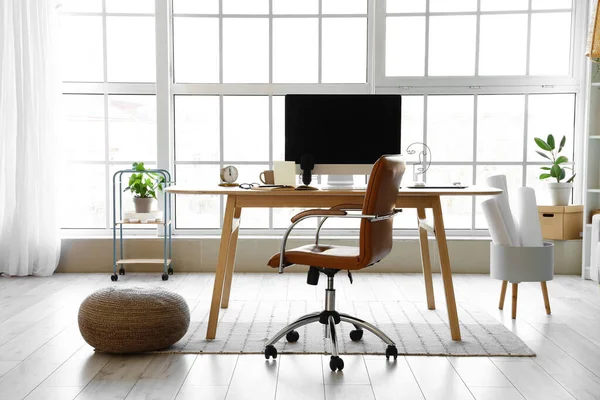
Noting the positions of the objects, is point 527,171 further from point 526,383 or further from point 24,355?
point 24,355

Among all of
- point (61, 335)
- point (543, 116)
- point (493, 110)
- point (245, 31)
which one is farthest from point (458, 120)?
point (61, 335)

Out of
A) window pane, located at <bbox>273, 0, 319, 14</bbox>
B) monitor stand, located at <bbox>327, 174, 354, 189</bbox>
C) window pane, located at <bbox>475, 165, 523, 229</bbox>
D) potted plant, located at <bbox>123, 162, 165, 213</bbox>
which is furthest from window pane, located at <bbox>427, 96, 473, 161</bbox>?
potted plant, located at <bbox>123, 162, 165, 213</bbox>

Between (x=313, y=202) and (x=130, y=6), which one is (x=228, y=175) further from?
(x=130, y=6)

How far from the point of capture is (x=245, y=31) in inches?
208

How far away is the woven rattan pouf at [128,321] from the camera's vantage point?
2982mm

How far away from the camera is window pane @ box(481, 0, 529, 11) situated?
17.0ft

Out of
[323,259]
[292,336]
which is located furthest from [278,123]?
[323,259]

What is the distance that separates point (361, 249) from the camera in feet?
9.27

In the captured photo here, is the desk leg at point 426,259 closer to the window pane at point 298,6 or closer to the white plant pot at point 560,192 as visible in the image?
the white plant pot at point 560,192

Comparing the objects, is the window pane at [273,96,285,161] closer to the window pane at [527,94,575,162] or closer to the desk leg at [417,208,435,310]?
the desk leg at [417,208,435,310]

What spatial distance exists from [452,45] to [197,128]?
2.08 meters

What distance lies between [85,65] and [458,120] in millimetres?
2951

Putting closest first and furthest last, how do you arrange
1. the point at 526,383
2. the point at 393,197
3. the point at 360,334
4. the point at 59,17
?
the point at 526,383, the point at 393,197, the point at 360,334, the point at 59,17

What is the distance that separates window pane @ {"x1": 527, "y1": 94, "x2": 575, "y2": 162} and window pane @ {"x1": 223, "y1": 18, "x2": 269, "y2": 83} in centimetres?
211
